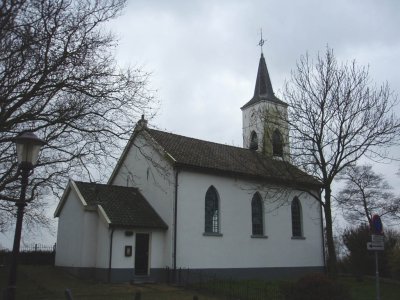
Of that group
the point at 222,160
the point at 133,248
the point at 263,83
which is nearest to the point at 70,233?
the point at 133,248

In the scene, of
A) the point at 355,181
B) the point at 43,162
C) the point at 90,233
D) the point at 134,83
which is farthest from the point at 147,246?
the point at 355,181

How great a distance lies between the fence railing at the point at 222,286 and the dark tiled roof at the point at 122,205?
9.39 feet

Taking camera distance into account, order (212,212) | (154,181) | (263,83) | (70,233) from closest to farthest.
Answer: (70,233) < (154,181) < (212,212) < (263,83)

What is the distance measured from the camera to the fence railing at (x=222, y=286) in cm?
2055

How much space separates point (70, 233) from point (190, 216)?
23.1 ft

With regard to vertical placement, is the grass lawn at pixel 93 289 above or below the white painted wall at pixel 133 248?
below

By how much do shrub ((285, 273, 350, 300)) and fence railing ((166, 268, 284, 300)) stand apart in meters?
3.53

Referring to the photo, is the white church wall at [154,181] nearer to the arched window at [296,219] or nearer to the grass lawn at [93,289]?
the grass lawn at [93,289]

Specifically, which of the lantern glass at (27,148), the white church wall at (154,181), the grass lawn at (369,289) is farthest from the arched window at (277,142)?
the lantern glass at (27,148)

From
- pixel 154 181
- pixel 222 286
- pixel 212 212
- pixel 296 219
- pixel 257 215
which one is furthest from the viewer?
pixel 296 219

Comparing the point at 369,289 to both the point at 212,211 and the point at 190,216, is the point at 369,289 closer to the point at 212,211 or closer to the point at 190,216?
the point at 212,211

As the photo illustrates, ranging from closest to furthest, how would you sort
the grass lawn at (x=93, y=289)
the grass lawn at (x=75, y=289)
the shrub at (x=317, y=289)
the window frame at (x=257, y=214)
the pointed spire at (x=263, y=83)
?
the shrub at (x=317, y=289)
the grass lawn at (x=75, y=289)
the grass lawn at (x=93, y=289)
the window frame at (x=257, y=214)
the pointed spire at (x=263, y=83)

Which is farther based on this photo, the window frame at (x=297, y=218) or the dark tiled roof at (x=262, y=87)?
the dark tiled roof at (x=262, y=87)

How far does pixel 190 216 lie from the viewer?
25.5 metres
